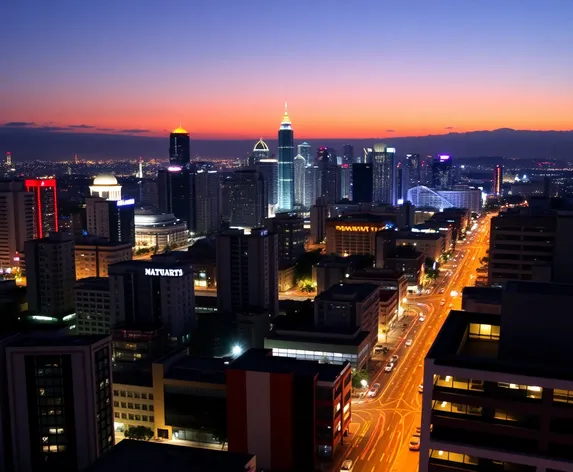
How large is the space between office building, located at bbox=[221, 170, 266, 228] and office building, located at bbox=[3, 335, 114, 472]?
60.2 metres

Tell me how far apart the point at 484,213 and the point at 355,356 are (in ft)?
257

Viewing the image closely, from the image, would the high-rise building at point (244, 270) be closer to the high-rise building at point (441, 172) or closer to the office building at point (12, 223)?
the office building at point (12, 223)

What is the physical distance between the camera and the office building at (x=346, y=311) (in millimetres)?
29672

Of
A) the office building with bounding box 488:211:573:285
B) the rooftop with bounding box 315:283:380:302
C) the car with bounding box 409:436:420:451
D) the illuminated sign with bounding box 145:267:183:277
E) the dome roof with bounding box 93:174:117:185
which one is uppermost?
the dome roof with bounding box 93:174:117:185

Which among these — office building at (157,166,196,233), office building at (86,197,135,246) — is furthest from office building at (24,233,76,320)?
office building at (157,166,196,233)

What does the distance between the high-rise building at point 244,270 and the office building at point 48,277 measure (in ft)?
31.9

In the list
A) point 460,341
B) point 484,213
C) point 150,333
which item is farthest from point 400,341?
point 484,213

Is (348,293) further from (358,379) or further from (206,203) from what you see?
(206,203)

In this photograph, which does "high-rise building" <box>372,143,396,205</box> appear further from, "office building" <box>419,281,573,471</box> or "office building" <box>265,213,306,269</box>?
"office building" <box>419,281,573,471</box>

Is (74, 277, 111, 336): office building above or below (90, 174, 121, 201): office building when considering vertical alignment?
below

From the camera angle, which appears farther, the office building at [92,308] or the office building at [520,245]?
the office building at [92,308]

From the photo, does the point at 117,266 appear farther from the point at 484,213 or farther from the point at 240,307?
the point at 484,213

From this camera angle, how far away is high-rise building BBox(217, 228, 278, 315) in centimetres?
3547

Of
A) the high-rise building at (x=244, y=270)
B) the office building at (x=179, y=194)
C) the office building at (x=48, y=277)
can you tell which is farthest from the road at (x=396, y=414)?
the office building at (x=179, y=194)
